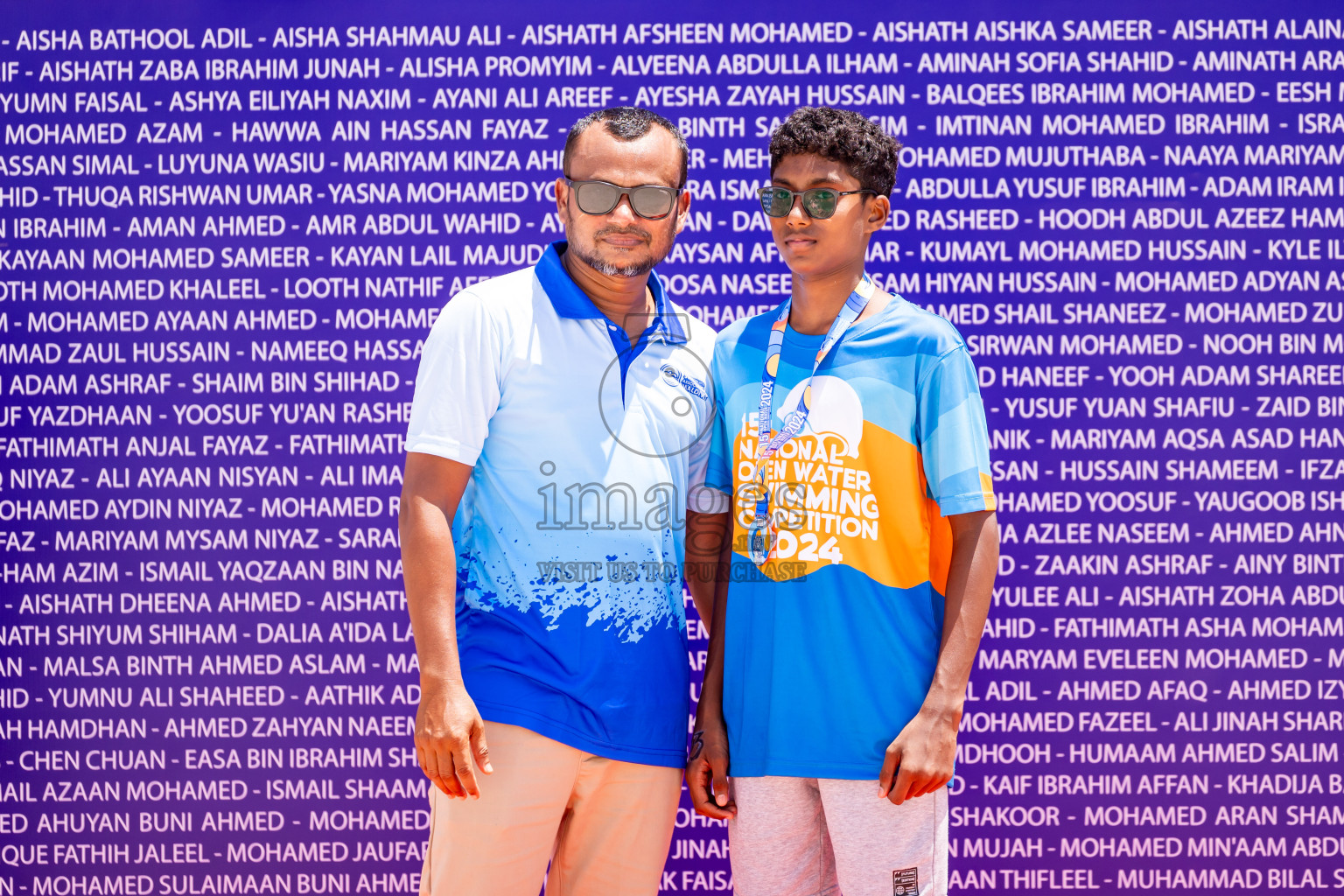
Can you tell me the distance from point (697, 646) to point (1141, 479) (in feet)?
4.72

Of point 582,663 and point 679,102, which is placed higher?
point 679,102

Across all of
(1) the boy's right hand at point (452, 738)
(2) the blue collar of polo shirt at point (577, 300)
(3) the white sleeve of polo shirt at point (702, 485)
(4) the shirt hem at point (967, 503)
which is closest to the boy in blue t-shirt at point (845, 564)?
(4) the shirt hem at point (967, 503)


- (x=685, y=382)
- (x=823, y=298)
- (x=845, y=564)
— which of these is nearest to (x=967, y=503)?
(x=845, y=564)

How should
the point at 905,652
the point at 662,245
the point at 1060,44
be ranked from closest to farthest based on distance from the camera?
1. the point at 905,652
2. the point at 662,245
3. the point at 1060,44

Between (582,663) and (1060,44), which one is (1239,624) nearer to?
(1060,44)

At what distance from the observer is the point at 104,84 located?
2773mm

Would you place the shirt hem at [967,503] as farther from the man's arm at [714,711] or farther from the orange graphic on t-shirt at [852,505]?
the man's arm at [714,711]

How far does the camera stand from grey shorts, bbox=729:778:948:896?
181cm

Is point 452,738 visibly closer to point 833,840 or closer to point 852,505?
point 833,840

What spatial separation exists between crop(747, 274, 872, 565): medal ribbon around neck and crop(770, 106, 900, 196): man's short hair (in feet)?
0.85

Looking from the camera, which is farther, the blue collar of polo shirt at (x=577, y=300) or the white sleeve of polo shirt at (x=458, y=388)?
the blue collar of polo shirt at (x=577, y=300)

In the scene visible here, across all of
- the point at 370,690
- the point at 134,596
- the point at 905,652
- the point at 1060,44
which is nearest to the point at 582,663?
the point at 905,652

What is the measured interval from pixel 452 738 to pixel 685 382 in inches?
35.4

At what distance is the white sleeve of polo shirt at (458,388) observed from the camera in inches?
72.2
